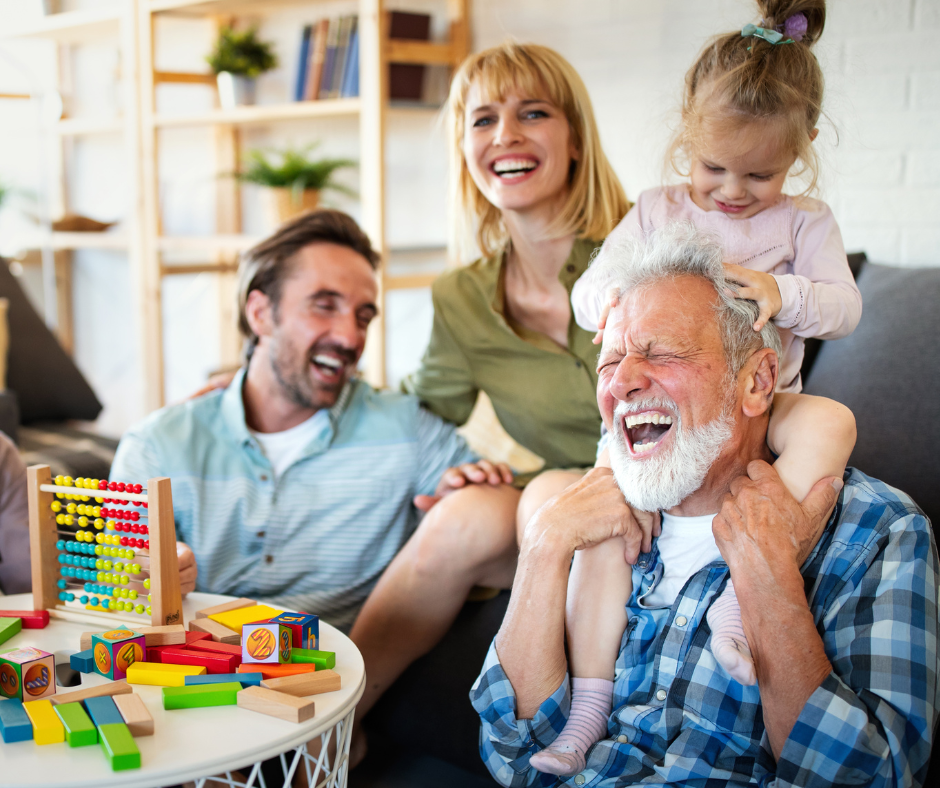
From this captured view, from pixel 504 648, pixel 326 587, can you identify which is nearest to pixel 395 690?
pixel 326 587

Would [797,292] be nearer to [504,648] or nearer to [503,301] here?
[504,648]

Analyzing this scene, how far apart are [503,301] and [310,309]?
0.47 metres

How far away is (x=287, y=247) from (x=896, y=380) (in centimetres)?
141

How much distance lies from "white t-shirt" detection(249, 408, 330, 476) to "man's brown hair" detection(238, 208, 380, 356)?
287 millimetres

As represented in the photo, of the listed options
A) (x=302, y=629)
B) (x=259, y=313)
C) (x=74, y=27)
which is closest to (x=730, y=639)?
(x=302, y=629)

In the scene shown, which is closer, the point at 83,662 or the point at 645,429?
the point at 83,662

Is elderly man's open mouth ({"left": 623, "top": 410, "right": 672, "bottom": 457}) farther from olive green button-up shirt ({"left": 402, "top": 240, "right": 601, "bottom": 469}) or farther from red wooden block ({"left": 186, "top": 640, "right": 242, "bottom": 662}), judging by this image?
red wooden block ({"left": 186, "top": 640, "right": 242, "bottom": 662})

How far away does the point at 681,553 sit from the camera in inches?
56.1

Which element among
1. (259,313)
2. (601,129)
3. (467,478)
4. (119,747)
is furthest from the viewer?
(601,129)

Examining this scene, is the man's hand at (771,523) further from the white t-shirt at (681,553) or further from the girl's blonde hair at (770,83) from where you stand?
the girl's blonde hair at (770,83)

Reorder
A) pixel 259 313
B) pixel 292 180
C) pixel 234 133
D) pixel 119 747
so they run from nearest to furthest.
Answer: pixel 119 747
pixel 259 313
pixel 292 180
pixel 234 133

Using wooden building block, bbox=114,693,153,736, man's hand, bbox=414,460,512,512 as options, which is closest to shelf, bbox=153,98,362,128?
man's hand, bbox=414,460,512,512

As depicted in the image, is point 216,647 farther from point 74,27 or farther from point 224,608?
point 74,27

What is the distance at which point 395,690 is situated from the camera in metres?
1.92
